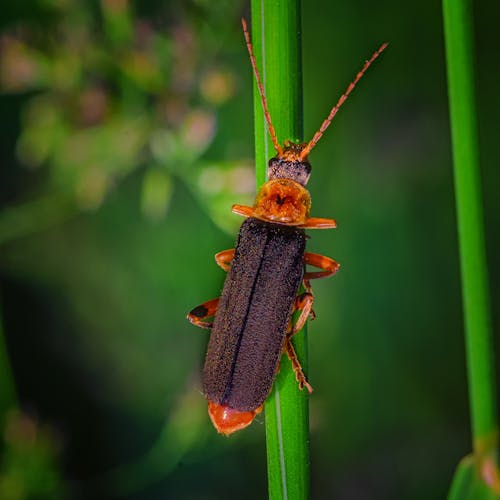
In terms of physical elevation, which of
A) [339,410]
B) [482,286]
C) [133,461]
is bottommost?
[133,461]

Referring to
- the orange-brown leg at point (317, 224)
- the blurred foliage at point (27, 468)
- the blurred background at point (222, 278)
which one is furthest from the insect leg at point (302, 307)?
the blurred foliage at point (27, 468)

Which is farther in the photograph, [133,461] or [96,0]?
[133,461]

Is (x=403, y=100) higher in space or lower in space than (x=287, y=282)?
higher

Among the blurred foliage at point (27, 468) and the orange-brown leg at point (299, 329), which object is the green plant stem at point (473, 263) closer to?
the orange-brown leg at point (299, 329)

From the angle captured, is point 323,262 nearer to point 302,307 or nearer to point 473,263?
point 302,307

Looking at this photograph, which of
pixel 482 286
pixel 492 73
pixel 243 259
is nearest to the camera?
pixel 482 286

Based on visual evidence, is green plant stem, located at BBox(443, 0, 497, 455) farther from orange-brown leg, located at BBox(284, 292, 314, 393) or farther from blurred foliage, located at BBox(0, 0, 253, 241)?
blurred foliage, located at BBox(0, 0, 253, 241)

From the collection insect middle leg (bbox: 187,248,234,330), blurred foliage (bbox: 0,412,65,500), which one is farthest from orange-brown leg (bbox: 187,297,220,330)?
blurred foliage (bbox: 0,412,65,500)

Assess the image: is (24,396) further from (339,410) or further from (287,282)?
(287,282)

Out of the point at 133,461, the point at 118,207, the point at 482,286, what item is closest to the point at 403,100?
the point at 118,207
